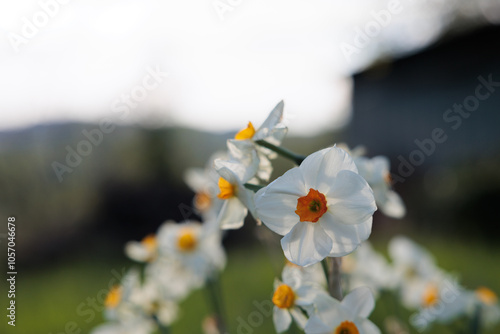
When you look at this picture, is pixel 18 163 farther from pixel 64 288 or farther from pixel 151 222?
pixel 151 222

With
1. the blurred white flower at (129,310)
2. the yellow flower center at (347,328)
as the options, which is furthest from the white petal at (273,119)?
the blurred white flower at (129,310)

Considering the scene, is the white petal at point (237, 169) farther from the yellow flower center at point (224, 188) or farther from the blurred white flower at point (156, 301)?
the blurred white flower at point (156, 301)

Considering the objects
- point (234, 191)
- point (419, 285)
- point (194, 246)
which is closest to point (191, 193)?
point (194, 246)

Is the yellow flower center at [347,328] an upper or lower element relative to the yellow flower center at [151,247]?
upper

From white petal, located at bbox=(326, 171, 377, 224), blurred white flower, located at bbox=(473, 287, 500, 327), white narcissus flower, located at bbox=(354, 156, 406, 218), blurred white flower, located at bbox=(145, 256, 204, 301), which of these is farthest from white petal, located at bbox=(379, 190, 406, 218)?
blurred white flower, located at bbox=(145, 256, 204, 301)

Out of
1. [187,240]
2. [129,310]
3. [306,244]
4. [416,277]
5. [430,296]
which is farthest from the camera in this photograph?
[416,277]

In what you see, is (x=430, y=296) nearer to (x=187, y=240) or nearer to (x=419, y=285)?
(x=419, y=285)

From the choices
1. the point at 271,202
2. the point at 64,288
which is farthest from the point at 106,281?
the point at 271,202
